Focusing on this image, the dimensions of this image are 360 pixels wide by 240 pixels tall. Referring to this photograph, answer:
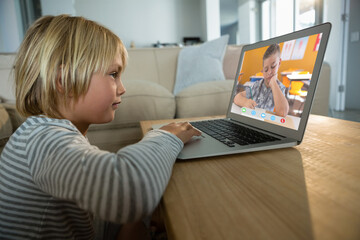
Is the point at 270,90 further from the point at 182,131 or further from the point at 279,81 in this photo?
the point at 182,131

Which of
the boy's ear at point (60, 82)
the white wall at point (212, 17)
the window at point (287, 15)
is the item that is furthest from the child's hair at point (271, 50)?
the white wall at point (212, 17)

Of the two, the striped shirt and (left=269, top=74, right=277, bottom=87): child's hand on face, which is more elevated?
(left=269, top=74, right=277, bottom=87): child's hand on face

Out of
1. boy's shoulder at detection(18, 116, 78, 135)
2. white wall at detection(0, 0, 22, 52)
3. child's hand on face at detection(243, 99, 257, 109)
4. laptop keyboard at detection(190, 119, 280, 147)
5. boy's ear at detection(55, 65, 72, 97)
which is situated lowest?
laptop keyboard at detection(190, 119, 280, 147)

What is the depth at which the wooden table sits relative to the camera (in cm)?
24

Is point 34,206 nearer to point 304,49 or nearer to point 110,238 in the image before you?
point 110,238

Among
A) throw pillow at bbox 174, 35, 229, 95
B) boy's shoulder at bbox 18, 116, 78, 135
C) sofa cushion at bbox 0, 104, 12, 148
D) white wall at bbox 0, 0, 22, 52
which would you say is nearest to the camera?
boy's shoulder at bbox 18, 116, 78, 135

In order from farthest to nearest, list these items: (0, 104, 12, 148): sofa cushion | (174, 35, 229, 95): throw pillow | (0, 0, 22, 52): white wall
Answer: (0, 0, 22, 52): white wall, (174, 35, 229, 95): throw pillow, (0, 104, 12, 148): sofa cushion

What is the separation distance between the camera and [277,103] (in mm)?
612

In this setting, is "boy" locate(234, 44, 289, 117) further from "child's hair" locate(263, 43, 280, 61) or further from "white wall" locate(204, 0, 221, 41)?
"white wall" locate(204, 0, 221, 41)

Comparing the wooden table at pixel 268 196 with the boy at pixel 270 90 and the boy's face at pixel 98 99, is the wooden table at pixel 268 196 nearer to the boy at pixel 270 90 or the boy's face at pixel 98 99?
the boy at pixel 270 90

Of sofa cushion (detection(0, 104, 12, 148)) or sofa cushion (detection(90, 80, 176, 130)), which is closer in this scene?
sofa cushion (detection(0, 104, 12, 148))

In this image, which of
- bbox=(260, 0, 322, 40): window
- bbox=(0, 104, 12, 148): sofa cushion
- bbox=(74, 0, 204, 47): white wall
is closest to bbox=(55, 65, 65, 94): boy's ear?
bbox=(0, 104, 12, 148): sofa cushion

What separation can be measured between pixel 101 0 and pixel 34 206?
19.2 feet

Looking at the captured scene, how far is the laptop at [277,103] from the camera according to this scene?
1.68 ft
